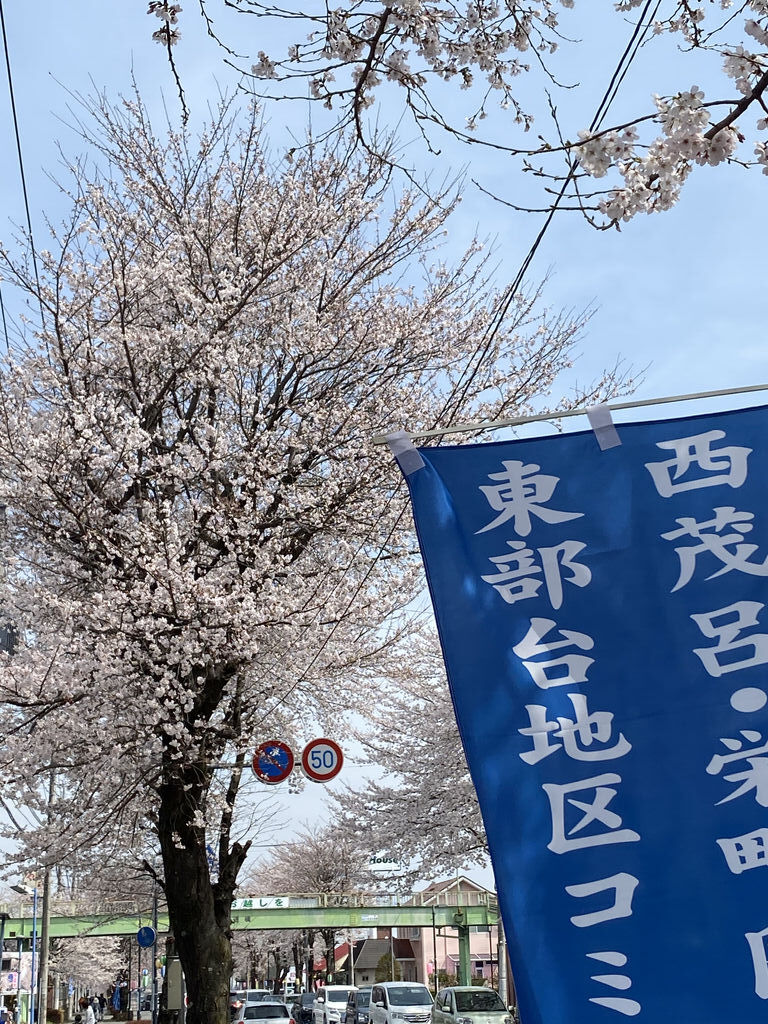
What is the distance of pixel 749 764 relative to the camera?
9.48 ft

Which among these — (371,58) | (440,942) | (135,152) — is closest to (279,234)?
(135,152)

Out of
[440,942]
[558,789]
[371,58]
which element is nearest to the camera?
[558,789]

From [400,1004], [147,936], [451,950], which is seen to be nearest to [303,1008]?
[400,1004]

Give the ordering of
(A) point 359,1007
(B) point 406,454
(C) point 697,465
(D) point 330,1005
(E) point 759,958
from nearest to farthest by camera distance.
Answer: (E) point 759,958 < (C) point 697,465 < (B) point 406,454 < (A) point 359,1007 < (D) point 330,1005

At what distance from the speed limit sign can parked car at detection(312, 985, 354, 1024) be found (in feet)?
77.1

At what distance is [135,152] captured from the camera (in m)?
13.1

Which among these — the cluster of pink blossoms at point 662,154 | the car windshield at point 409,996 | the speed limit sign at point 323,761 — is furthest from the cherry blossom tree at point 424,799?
the cluster of pink blossoms at point 662,154

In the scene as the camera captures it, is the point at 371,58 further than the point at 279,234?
No

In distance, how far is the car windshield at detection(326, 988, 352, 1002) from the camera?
1382 inches

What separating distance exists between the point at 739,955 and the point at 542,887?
0.52 metres

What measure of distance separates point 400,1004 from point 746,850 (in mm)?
21820

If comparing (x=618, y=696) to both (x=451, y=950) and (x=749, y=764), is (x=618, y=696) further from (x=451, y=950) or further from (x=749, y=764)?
(x=451, y=950)

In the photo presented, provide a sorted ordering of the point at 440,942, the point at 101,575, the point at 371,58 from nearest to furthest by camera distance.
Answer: the point at 371,58 → the point at 101,575 → the point at 440,942

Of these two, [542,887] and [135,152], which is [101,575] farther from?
[542,887]
